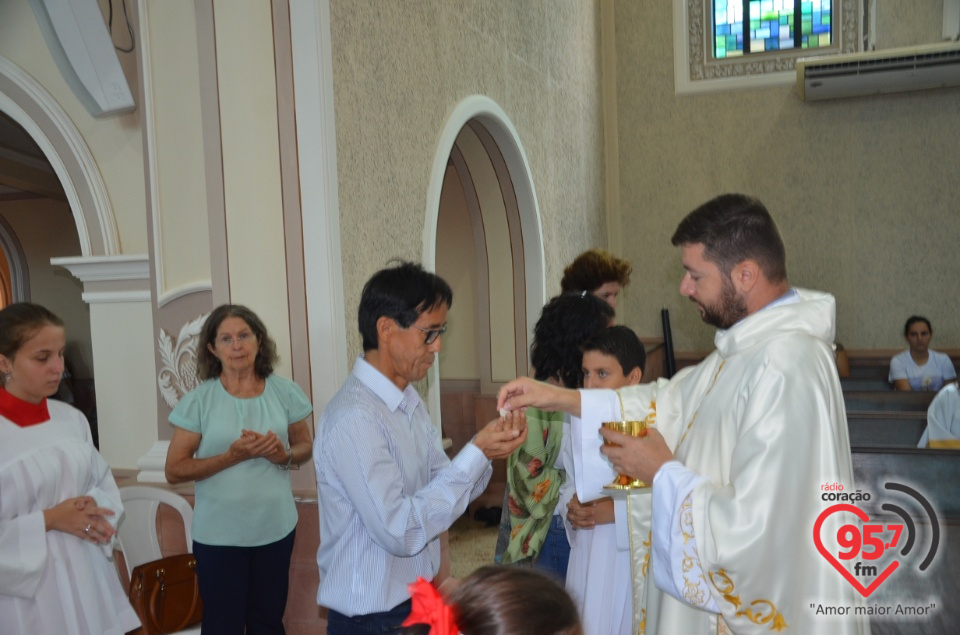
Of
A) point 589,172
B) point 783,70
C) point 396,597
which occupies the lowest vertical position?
point 396,597

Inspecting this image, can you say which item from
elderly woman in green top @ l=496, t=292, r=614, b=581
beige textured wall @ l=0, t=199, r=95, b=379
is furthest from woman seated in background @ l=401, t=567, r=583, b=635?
beige textured wall @ l=0, t=199, r=95, b=379

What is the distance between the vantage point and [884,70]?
806 centimetres

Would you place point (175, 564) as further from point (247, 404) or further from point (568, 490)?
point (568, 490)

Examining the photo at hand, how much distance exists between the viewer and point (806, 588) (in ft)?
5.70

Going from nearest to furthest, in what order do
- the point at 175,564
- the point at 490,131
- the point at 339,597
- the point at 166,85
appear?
the point at 339,597 < the point at 175,564 < the point at 166,85 < the point at 490,131

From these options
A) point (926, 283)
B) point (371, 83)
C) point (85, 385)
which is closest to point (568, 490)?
point (371, 83)

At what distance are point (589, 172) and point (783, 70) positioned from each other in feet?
8.32

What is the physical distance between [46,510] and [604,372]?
170 cm

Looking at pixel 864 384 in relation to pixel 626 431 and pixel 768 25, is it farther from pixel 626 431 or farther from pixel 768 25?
pixel 626 431

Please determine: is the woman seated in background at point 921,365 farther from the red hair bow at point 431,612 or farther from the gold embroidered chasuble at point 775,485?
the red hair bow at point 431,612

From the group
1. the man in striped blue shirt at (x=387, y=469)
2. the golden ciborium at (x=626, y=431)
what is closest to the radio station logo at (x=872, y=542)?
the golden ciborium at (x=626, y=431)

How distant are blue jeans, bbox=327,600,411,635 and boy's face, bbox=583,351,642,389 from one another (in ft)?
3.24

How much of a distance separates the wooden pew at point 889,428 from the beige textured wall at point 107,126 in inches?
178

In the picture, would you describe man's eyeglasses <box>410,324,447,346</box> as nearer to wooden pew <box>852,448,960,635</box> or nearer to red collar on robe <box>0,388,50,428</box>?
red collar on robe <box>0,388,50,428</box>
